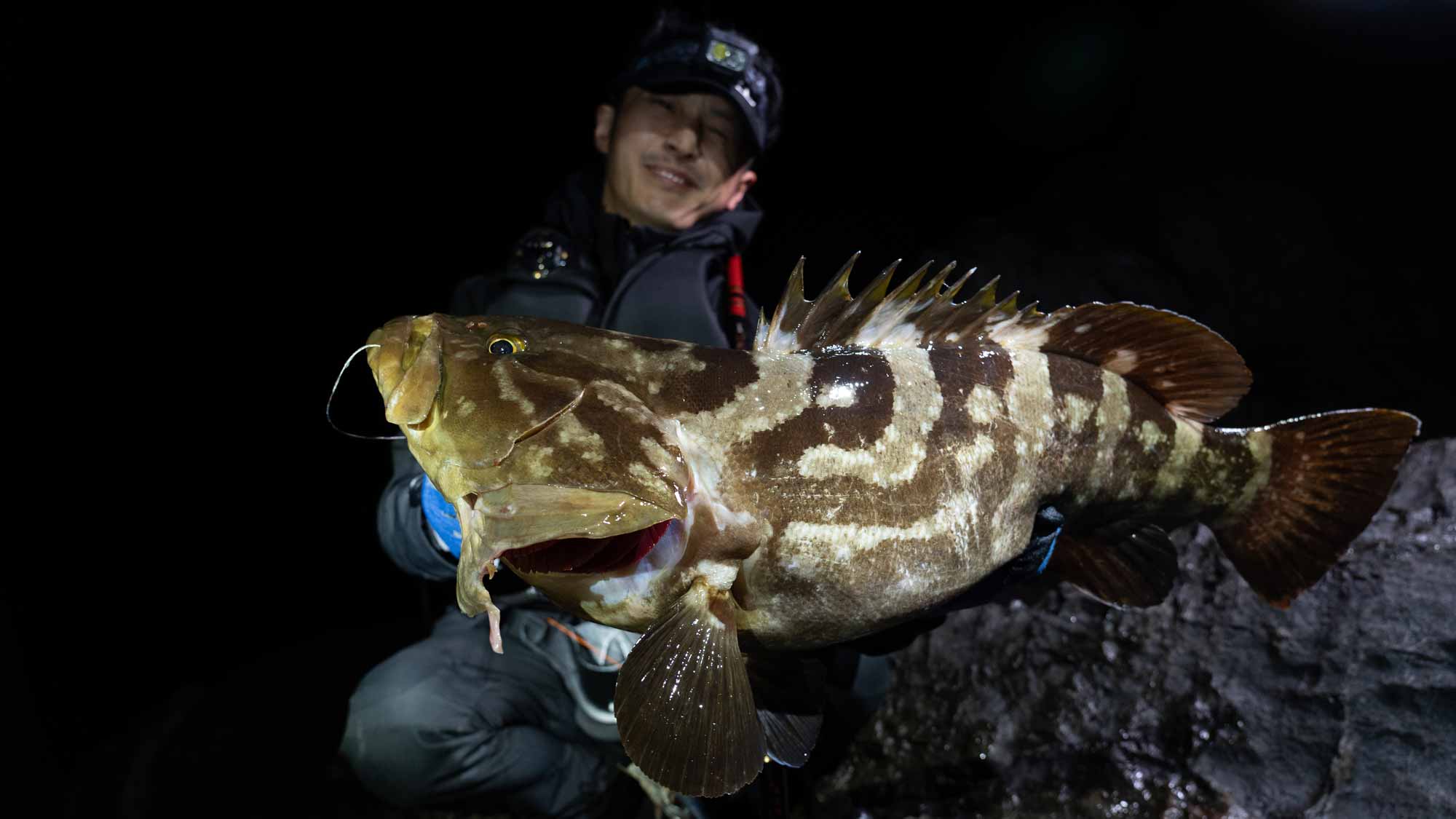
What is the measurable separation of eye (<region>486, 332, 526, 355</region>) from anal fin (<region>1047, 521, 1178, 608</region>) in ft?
5.23

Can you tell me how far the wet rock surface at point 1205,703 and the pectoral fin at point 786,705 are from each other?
1.15 metres

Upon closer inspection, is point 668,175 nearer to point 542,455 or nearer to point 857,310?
point 857,310

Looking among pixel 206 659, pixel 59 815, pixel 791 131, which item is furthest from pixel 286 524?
pixel 791 131

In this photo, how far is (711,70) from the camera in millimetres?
3320

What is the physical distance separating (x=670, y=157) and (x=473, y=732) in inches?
108

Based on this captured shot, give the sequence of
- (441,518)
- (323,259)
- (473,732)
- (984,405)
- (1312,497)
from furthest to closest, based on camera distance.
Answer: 1. (323,259)
2. (473,732)
3. (441,518)
4. (1312,497)
5. (984,405)

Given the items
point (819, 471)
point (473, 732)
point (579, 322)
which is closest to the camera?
point (819, 471)

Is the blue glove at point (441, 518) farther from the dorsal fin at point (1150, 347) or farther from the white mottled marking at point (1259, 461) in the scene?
the white mottled marking at point (1259, 461)

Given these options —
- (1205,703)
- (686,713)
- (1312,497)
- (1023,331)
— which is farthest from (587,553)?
(1205,703)

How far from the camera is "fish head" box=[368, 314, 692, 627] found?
Answer: 1156mm

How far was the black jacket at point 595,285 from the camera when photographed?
8.09 ft

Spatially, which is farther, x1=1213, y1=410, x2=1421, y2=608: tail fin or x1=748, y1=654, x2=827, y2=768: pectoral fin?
x1=1213, y1=410, x2=1421, y2=608: tail fin

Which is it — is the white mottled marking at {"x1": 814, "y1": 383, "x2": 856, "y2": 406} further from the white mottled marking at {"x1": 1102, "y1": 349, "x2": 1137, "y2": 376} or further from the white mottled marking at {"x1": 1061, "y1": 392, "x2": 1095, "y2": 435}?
the white mottled marking at {"x1": 1102, "y1": 349, "x2": 1137, "y2": 376}

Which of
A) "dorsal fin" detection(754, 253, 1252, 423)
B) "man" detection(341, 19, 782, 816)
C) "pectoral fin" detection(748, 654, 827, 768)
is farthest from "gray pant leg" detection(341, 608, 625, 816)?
"dorsal fin" detection(754, 253, 1252, 423)
